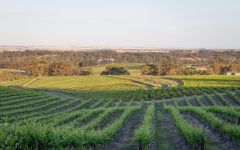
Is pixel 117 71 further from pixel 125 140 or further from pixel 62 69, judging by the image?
pixel 125 140

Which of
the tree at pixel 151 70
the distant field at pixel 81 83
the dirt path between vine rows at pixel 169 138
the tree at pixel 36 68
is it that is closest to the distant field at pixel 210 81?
→ the distant field at pixel 81 83

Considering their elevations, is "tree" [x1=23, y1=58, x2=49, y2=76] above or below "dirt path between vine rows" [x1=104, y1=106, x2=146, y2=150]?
below

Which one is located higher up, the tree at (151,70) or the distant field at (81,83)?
the tree at (151,70)

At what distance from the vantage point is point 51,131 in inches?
665

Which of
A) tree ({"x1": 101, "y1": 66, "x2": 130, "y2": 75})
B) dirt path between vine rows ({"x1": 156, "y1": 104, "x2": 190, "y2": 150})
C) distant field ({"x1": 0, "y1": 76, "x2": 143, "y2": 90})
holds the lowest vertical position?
distant field ({"x1": 0, "y1": 76, "x2": 143, "y2": 90})

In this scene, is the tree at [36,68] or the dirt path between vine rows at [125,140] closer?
the dirt path between vine rows at [125,140]

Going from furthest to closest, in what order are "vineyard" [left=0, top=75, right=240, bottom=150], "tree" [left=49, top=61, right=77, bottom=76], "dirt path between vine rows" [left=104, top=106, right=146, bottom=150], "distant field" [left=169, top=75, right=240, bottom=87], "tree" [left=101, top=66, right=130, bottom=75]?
"tree" [left=49, top=61, right=77, bottom=76] < "tree" [left=101, top=66, right=130, bottom=75] < "distant field" [left=169, top=75, right=240, bottom=87] < "dirt path between vine rows" [left=104, top=106, right=146, bottom=150] < "vineyard" [left=0, top=75, right=240, bottom=150]

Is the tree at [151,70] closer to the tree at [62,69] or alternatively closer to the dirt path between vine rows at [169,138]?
the tree at [62,69]

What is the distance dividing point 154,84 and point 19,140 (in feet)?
288

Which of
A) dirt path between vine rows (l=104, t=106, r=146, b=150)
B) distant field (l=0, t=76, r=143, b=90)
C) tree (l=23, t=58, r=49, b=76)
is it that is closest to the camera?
dirt path between vine rows (l=104, t=106, r=146, b=150)

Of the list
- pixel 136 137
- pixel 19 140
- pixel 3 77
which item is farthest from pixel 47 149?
pixel 3 77

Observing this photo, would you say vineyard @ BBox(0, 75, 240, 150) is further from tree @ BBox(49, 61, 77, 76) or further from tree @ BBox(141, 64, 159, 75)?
tree @ BBox(49, 61, 77, 76)

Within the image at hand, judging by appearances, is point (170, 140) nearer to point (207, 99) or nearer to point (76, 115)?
point (76, 115)

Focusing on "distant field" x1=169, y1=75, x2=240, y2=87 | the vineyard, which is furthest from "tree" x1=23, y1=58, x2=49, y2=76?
the vineyard
